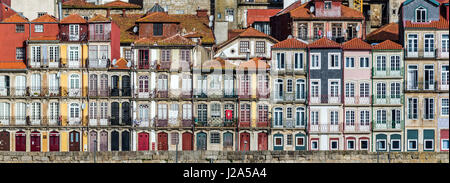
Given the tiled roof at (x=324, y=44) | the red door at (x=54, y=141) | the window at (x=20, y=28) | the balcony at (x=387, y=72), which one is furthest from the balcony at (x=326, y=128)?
the window at (x=20, y=28)

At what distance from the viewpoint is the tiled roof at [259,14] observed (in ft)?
319

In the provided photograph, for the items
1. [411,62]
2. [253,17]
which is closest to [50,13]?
[253,17]

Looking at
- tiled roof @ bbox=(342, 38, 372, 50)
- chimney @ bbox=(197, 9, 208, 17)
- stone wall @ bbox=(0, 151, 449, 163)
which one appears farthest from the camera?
chimney @ bbox=(197, 9, 208, 17)

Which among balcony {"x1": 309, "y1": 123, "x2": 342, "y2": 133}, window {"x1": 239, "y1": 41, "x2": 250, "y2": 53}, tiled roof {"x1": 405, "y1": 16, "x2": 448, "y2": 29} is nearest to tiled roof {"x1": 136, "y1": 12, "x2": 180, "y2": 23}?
window {"x1": 239, "y1": 41, "x2": 250, "y2": 53}

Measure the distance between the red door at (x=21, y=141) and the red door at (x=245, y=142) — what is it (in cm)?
1539

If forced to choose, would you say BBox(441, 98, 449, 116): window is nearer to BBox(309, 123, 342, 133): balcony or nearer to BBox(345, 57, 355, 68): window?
BBox(345, 57, 355, 68): window

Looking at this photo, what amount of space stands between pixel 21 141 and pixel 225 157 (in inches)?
664

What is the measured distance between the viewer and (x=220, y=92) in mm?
83188

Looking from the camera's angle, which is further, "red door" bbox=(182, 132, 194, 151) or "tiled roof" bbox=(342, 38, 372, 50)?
"tiled roof" bbox=(342, 38, 372, 50)

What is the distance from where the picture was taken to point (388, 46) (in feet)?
270

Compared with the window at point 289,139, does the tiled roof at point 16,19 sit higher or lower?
higher

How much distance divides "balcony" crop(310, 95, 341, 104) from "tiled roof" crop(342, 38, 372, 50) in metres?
3.55

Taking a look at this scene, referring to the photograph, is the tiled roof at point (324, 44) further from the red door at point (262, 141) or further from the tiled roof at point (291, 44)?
the red door at point (262, 141)

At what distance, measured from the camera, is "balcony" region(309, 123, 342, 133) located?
270 feet
